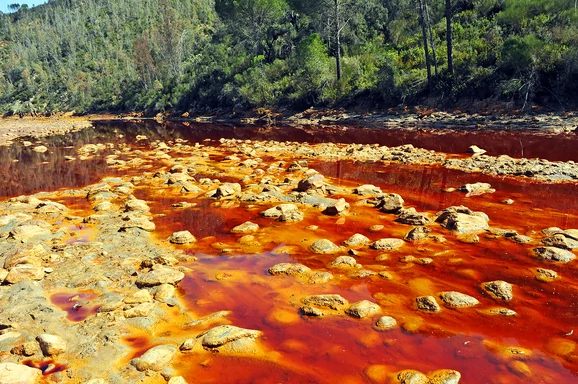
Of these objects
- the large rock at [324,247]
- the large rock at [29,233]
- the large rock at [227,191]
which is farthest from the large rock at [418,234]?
the large rock at [29,233]

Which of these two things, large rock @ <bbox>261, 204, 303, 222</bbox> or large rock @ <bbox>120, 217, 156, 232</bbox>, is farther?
large rock @ <bbox>261, 204, 303, 222</bbox>

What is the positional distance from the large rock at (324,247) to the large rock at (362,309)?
1883 mm

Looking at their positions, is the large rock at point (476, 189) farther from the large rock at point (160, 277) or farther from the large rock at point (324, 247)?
the large rock at point (160, 277)

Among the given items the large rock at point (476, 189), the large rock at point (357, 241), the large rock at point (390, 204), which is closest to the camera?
the large rock at point (357, 241)

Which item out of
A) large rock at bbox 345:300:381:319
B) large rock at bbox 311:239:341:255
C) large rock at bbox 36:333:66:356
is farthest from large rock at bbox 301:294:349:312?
large rock at bbox 36:333:66:356

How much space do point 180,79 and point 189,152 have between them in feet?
148

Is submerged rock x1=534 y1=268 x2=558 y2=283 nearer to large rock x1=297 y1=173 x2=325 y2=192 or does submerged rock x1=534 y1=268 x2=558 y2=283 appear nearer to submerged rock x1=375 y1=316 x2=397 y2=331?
submerged rock x1=375 y1=316 x2=397 y2=331

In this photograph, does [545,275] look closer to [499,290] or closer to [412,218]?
[499,290]

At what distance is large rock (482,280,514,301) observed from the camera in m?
5.30

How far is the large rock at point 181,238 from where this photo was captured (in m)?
7.62

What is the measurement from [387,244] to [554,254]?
2.76 metres

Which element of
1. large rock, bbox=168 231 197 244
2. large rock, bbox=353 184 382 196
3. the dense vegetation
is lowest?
large rock, bbox=353 184 382 196

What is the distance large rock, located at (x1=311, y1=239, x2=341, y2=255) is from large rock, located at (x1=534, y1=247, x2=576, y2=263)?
→ 3.49m

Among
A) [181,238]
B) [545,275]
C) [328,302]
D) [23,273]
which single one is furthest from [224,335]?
[545,275]
